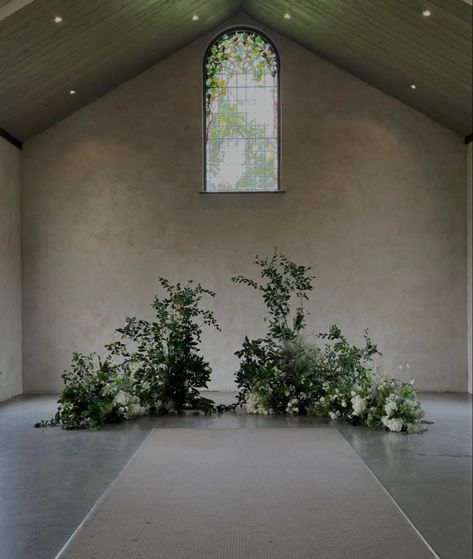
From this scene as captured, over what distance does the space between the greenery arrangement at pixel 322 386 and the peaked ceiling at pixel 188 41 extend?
9.92 ft

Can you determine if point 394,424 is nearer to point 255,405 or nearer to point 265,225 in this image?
point 255,405

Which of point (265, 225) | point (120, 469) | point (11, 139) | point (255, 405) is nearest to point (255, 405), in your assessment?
point (255, 405)

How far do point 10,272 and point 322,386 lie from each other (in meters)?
4.88

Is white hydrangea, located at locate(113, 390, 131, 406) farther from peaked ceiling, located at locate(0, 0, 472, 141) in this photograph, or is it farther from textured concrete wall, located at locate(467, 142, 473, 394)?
textured concrete wall, located at locate(467, 142, 473, 394)

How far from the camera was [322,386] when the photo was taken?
8234mm

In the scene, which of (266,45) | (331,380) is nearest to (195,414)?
(331,380)

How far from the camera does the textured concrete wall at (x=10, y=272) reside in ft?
33.6

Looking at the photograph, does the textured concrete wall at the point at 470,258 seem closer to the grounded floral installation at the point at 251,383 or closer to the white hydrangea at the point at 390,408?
the grounded floral installation at the point at 251,383

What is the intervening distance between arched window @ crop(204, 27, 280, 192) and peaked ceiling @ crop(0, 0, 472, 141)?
1.42ft

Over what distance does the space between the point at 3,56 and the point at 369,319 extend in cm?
606

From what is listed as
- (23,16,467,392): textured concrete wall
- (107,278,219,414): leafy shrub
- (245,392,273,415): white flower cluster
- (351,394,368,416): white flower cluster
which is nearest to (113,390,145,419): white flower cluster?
(107,278,219,414): leafy shrub

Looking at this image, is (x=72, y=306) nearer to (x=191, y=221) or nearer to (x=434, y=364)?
(x=191, y=221)

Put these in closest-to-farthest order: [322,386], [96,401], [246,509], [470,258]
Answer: [246,509] < [96,401] < [322,386] < [470,258]

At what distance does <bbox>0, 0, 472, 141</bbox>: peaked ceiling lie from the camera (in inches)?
312
